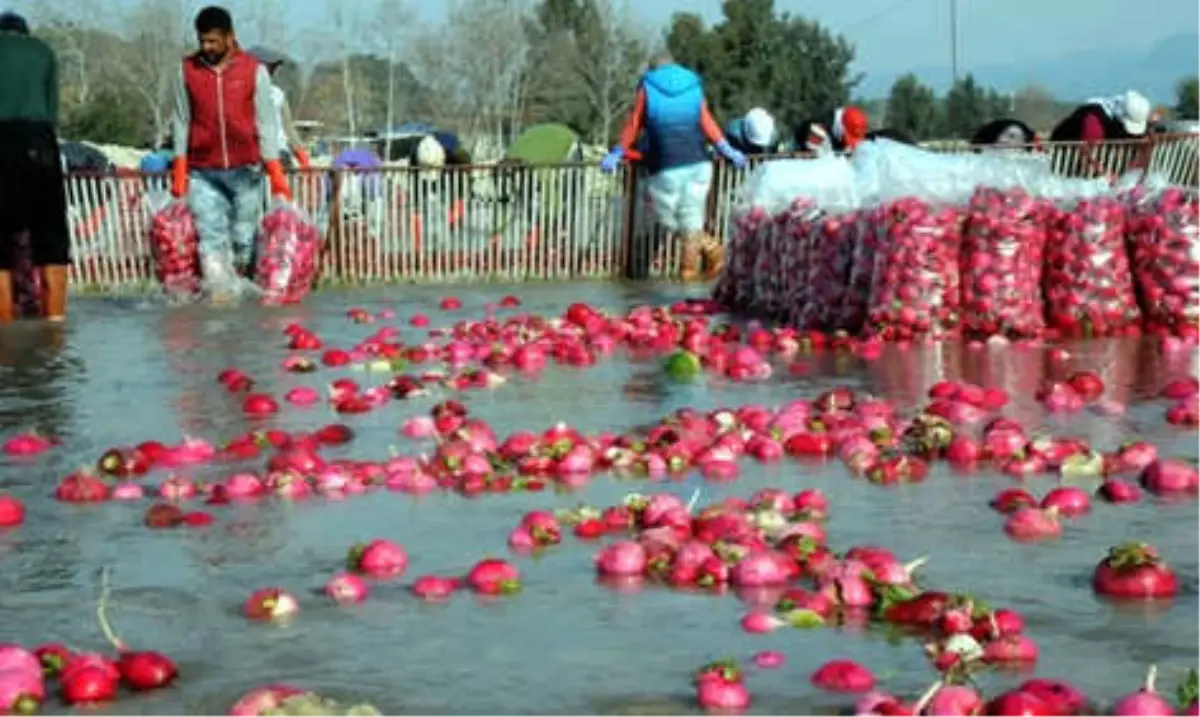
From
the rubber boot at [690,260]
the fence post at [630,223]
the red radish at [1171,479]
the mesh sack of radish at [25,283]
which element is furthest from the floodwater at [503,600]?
the fence post at [630,223]

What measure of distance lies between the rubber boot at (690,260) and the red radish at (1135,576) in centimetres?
1098

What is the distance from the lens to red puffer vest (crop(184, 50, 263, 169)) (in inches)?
475

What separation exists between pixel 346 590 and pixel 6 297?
26.7ft

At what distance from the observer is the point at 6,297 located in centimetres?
1152

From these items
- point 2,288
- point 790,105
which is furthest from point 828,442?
point 790,105

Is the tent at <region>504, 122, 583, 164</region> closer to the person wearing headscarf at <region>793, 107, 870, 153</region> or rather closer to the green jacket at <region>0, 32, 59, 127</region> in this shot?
the person wearing headscarf at <region>793, 107, 870, 153</region>

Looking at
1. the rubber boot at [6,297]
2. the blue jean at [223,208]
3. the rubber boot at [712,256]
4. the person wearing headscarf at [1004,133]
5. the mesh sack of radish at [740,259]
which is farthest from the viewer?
the person wearing headscarf at [1004,133]

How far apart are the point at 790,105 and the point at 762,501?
5961 cm

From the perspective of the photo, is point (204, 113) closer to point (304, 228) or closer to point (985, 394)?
point (304, 228)

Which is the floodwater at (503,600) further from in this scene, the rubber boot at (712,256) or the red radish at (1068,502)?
the rubber boot at (712,256)

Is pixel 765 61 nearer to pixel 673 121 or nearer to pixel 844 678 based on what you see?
pixel 673 121

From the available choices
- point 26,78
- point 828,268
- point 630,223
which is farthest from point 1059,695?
point 630,223

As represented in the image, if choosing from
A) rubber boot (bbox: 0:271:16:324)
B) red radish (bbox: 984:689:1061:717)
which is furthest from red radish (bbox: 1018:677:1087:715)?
rubber boot (bbox: 0:271:16:324)

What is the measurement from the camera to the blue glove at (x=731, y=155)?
14961 mm
